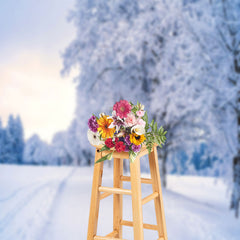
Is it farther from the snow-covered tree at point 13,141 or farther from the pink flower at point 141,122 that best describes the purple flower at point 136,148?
the snow-covered tree at point 13,141

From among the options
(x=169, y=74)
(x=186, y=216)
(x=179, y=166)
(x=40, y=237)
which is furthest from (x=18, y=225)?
(x=179, y=166)

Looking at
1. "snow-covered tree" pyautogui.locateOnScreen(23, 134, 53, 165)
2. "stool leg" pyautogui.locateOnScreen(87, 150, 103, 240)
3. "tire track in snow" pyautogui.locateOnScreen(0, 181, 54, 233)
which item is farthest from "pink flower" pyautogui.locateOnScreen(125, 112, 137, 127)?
"snow-covered tree" pyautogui.locateOnScreen(23, 134, 53, 165)

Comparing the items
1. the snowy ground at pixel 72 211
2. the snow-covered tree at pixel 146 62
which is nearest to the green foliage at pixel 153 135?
the snowy ground at pixel 72 211

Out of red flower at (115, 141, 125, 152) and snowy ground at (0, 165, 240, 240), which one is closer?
red flower at (115, 141, 125, 152)

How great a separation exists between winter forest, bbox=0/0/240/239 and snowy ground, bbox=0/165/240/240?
418mm

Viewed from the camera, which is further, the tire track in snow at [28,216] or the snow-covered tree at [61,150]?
the snow-covered tree at [61,150]

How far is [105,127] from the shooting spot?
1.62 m

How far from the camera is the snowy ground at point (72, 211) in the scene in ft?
9.80

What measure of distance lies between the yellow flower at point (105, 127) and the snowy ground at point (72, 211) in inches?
57.4

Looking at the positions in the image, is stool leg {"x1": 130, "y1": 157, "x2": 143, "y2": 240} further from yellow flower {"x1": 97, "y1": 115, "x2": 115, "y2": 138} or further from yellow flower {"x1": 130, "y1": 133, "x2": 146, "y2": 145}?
yellow flower {"x1": 97, "y1": 115, "x2": 115, "y2": 138}

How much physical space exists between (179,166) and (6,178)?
3.39 meters

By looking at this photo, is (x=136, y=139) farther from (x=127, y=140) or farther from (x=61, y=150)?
(x=61, y=150)

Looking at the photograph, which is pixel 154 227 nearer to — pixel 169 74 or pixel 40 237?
pixel 40 237

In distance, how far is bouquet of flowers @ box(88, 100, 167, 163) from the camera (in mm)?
1584
